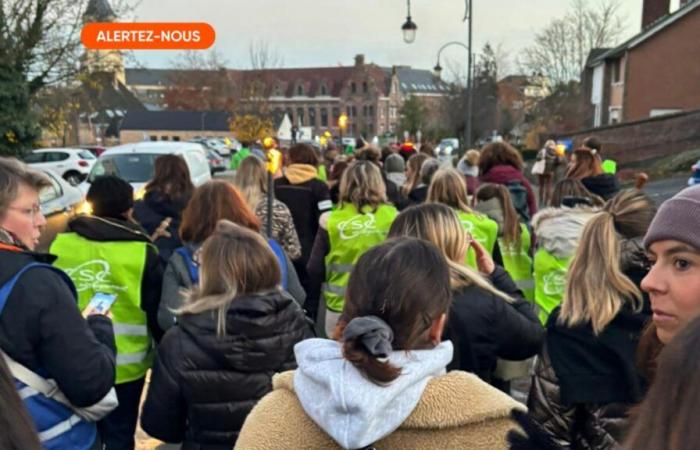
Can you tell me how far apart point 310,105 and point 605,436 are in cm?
11617

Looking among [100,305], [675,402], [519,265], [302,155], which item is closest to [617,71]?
[302,155]

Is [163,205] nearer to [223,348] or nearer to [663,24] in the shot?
[223,348]

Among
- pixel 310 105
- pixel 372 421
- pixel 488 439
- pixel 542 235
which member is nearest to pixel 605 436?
pixel 488 439

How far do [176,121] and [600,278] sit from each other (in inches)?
3329

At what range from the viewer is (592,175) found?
612cm

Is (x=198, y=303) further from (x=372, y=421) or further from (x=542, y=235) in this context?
(x=542, y=235)

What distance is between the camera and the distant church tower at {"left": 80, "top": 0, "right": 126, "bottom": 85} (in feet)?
84.2

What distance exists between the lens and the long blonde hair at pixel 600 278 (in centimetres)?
254

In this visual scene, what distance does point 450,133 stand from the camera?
5306 cm

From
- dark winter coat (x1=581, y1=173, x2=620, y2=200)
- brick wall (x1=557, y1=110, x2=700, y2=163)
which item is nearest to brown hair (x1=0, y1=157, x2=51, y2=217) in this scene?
dark winter coat (x1=581, y1=173, x2=620, y2=200)

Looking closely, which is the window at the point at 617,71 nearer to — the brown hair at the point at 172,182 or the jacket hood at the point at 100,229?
the brown hair at the point at 172,182

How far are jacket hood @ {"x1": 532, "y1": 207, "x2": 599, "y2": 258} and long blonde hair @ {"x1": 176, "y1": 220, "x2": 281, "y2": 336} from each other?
1875mm

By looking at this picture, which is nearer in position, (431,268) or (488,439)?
(488,439)

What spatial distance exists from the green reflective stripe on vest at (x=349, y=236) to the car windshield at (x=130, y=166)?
31.9 ft
